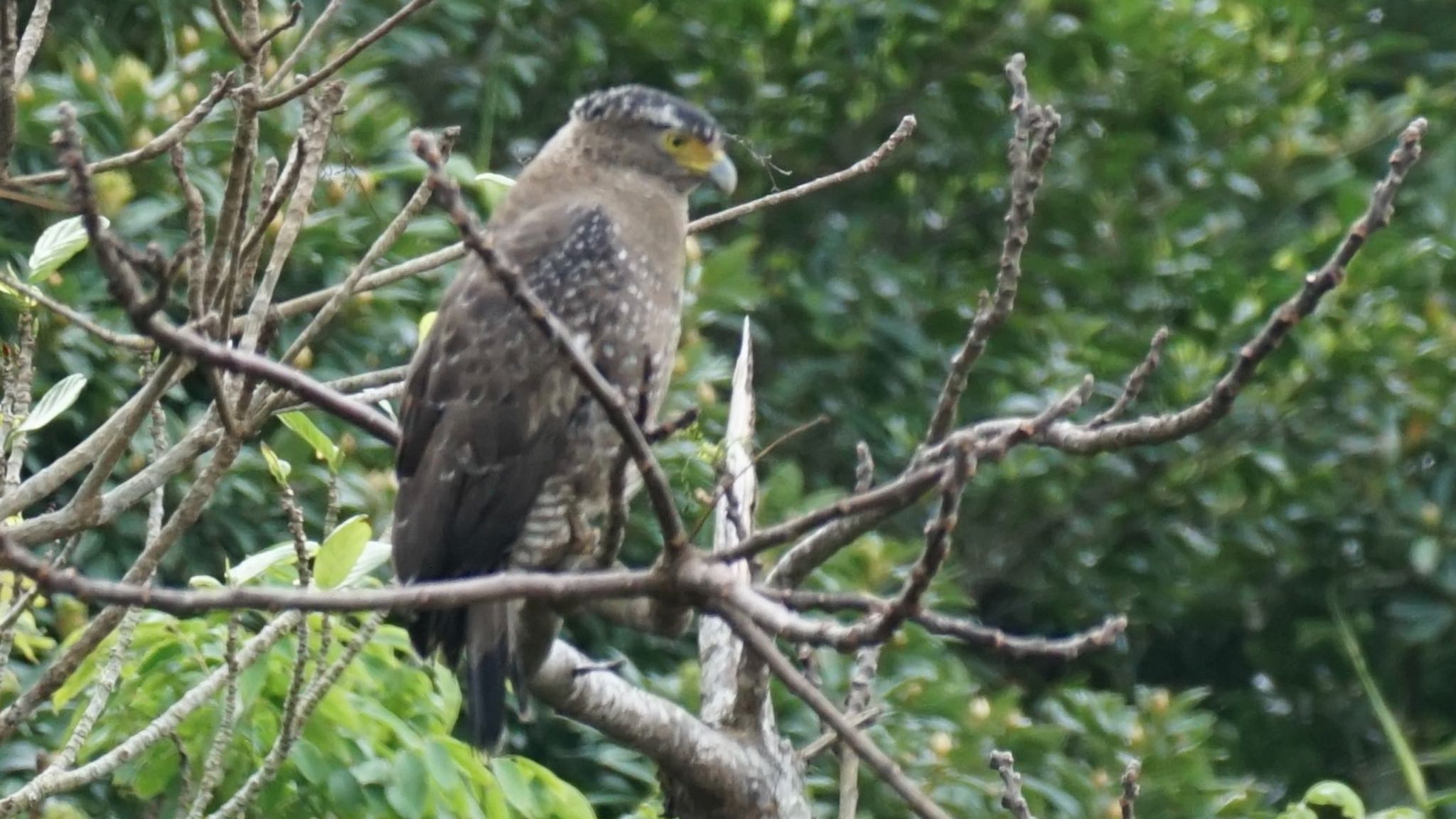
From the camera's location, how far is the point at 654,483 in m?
1.59

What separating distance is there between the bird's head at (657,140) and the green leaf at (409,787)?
1143mm

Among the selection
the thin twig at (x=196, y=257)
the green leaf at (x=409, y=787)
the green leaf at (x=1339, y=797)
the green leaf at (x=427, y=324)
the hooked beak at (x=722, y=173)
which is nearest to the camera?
the thin twig at (x=196, y=257)

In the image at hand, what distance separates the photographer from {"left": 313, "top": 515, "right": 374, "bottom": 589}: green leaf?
197 cm

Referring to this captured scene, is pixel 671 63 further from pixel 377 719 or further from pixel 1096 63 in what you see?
pixel 377 719

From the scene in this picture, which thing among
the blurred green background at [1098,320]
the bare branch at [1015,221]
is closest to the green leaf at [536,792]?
the bare branch at [1015,221]

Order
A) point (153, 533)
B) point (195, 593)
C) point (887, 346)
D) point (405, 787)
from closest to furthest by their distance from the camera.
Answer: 1. point (195, 593)
2. point (153, 533)
3. point (405, 787)
4. point (887, 346)

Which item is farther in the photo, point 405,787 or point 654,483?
point 405,787

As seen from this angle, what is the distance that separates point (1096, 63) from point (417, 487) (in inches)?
138

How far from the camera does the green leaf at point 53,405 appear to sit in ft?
6.77

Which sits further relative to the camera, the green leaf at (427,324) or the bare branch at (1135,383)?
the green leaf at (427,324)

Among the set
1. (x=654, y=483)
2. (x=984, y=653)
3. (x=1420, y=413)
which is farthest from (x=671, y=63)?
(x=654, y=483)

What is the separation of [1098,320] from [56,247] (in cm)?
374

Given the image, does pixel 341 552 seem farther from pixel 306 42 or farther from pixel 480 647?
pixel 480 647

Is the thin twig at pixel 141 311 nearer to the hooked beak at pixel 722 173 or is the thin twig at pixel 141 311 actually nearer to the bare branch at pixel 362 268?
the bare branch at pixel 362 268
